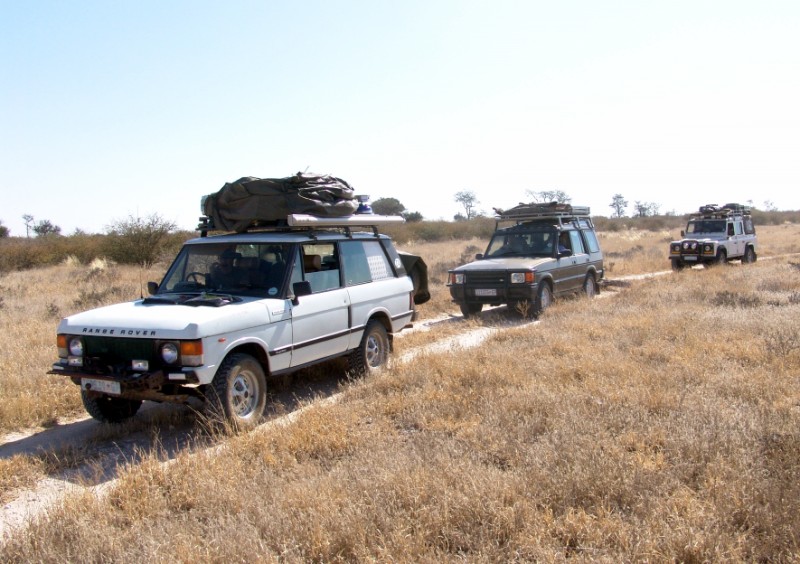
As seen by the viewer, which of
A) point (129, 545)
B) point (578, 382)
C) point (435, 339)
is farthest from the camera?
point (435, 339)

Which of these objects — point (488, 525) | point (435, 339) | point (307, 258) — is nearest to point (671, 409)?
point (488, 525)

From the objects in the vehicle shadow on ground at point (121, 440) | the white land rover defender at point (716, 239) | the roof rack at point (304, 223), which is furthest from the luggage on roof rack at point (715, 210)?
the vehicle shadow on ground at point (121, 440)

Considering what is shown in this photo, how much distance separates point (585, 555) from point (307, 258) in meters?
4.51

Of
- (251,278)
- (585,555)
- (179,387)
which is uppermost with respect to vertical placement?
(251,278)

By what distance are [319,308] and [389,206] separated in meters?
55.0

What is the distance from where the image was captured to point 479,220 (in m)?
56.8

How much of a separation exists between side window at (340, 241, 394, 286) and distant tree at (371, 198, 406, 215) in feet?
165

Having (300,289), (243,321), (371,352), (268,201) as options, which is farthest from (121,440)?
(371,352)

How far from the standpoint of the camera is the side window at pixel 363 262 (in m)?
7.74

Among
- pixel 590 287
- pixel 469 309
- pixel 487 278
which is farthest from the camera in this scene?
pixel 590 287

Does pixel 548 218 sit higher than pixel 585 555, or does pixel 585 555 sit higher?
pixel 548 218

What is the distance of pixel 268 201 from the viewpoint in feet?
24.0

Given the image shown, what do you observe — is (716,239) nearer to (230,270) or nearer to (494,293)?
(494,293)

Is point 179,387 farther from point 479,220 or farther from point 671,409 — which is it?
point 479,220
